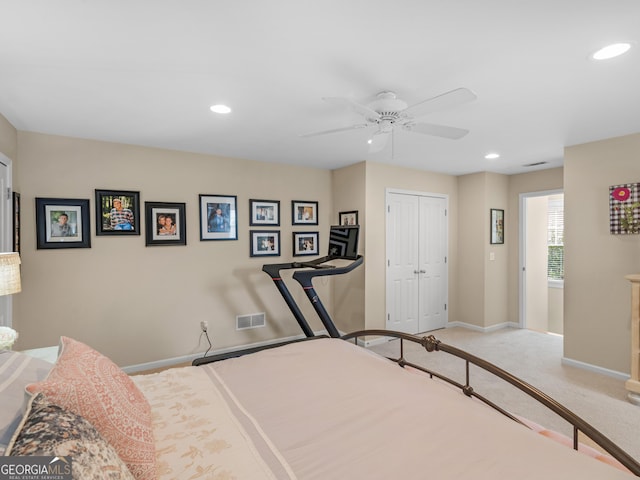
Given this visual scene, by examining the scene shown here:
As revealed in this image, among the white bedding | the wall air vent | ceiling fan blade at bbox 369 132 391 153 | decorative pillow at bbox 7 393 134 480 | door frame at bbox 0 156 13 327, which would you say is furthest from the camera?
the wall air vent

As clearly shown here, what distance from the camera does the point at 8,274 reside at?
2.04 meters

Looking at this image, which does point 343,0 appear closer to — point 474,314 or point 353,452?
point 353,452

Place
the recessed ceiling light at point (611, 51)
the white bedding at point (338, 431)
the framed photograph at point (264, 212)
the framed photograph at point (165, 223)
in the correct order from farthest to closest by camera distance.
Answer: the framed photograph at point (264, 212) < the framed photograph at point (165, 223) < the recessed ceiling light at point (611, 51) < the white bedding at point (338, 431)

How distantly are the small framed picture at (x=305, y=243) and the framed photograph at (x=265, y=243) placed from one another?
27 centimetres

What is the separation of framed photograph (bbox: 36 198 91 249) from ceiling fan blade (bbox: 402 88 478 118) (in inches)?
129

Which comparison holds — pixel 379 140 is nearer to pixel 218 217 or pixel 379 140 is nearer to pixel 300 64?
pixel 300 64

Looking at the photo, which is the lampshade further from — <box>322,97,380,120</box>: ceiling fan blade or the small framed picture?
the small framed picture

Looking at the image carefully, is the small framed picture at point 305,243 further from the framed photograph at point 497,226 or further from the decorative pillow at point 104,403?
the decorative pillow at point 104,403

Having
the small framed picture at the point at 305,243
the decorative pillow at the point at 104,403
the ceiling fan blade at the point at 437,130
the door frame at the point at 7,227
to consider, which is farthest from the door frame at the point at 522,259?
the door frame at the point at 7,227

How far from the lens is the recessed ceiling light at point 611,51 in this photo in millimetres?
1759

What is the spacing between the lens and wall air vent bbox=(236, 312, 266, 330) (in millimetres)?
4281

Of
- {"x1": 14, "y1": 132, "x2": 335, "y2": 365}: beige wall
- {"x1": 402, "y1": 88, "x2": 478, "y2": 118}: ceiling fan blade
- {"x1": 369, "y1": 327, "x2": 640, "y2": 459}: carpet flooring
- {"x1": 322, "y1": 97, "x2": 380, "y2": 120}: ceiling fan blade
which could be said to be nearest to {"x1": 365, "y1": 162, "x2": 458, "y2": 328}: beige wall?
{"x1": 369, "y1": 327, "x2": 640, "y2": 459}: carpet flooring

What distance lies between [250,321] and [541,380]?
3.31 metres

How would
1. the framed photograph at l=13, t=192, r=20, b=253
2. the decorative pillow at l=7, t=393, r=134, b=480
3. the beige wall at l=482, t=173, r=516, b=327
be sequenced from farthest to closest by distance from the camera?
the beige wall at l=482, t=173, r=516, b=327 → the framed photograph at l=13, t=192, r=20, b=253 → the decorative pillow at l=7, t=393, r=134, b=480
